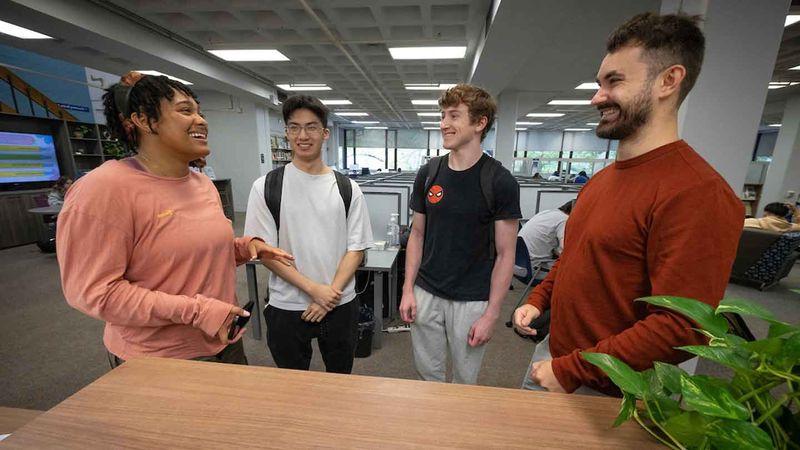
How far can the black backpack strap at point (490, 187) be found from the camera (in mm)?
1313

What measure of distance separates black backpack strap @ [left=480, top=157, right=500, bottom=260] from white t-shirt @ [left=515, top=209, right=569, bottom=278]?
1.66 m

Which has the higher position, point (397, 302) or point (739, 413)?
point (739, 413)

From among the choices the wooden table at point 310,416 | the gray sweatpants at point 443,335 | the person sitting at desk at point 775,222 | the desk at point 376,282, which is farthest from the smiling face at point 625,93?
the person sitting at desk at point 775,222

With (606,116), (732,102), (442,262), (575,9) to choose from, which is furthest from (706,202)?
(575,9)

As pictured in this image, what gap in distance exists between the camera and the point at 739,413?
1.04 feet

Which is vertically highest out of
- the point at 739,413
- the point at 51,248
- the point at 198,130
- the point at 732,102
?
the point at 732,102

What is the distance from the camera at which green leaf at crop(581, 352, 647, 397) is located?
0.39m

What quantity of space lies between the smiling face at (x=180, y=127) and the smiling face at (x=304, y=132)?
1.34 ft

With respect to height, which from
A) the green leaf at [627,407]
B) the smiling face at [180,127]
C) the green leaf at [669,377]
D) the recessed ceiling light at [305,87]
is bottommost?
the green leaf at [627,407]

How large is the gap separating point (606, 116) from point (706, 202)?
12.9 inches

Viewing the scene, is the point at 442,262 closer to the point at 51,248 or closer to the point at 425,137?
the point at 51,248

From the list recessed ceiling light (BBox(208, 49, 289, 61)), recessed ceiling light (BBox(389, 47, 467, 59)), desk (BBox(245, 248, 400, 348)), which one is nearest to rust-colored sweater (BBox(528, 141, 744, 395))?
desk (BBox(245, 248, 400, 348))

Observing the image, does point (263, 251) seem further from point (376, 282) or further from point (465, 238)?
point (376, 282)

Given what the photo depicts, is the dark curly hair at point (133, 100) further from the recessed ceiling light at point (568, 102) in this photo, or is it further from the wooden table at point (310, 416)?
the recessed ceiling light at point (568, 102)
